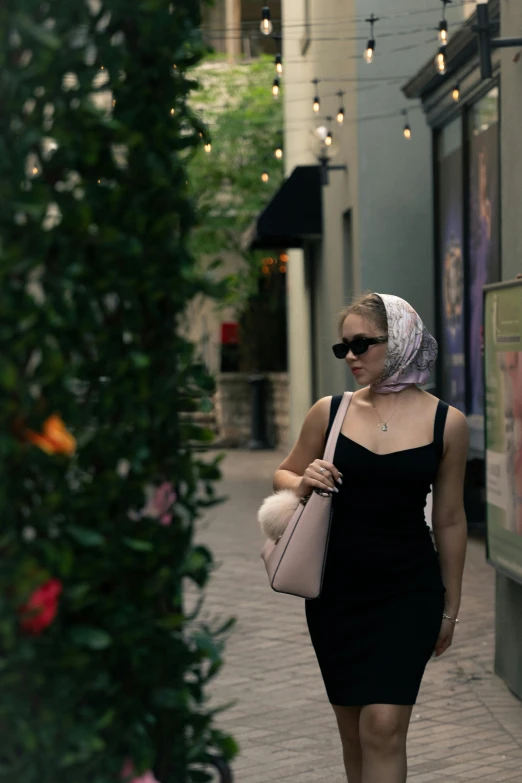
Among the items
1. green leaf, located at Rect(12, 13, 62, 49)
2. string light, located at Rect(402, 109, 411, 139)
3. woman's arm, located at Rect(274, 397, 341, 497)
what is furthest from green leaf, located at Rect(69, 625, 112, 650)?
string light, located at Rect(402, 109, 411, 139)

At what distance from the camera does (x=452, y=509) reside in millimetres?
4371

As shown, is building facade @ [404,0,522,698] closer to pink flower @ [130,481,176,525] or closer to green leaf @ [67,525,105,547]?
pink flower @ [130,481,176,525]

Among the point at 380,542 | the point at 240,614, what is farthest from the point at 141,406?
the point at 240,614

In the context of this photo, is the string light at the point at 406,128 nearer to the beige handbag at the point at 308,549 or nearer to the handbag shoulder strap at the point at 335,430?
the handbag shoulder strap at the point at 335,430

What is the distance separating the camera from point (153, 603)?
8.27ft

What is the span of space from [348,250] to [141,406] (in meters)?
14.4

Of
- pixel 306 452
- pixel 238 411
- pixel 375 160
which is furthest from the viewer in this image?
pixel 238 411

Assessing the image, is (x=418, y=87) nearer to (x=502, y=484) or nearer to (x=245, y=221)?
(x=502, y=484)

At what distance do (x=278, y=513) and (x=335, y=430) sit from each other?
1.00ft

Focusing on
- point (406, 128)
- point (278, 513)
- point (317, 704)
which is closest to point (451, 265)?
point (406, 128)

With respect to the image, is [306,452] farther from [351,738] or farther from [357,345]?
[351,738]

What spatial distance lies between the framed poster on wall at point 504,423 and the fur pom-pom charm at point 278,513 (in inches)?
100

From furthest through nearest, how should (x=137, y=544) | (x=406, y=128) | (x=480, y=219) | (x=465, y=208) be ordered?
(x=406, y=128) → (x=465, y=208) → (x=480, y=219) → (x=137, y=544)

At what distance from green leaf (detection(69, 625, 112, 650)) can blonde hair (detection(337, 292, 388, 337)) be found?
2074 mm
